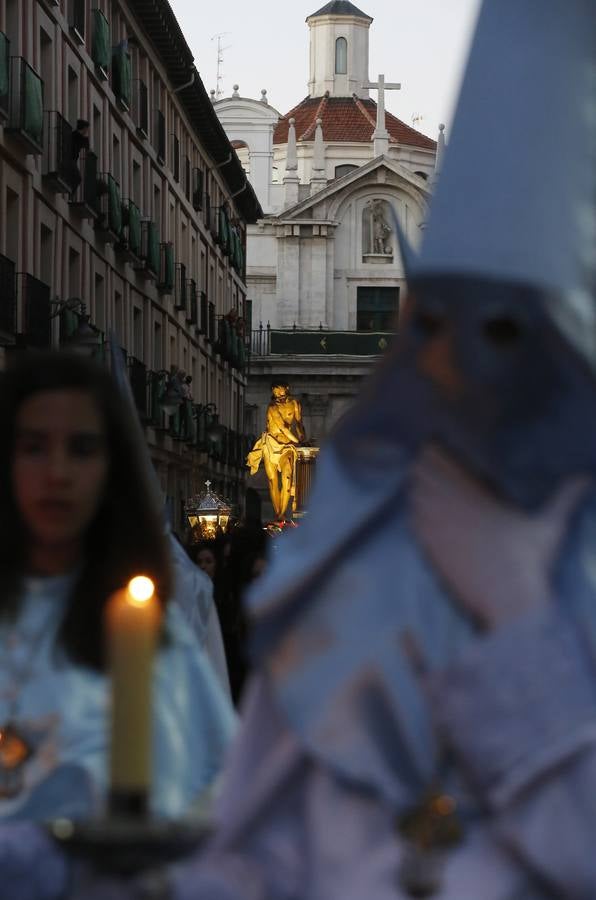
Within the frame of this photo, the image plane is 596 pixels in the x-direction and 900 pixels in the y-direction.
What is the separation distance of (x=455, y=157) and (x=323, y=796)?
2.81ft

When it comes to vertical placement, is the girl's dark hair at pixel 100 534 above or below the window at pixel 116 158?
below

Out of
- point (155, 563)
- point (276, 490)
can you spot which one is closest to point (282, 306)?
point (276, 490)

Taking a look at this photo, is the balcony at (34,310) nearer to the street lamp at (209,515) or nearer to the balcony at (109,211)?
the balcony at (109,211)

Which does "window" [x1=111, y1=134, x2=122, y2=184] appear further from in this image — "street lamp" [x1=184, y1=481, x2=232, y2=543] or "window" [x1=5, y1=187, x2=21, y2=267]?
"window" [x1=5, y1=187, x2=21, y2=267]

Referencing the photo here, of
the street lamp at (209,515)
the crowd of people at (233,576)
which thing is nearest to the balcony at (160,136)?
the street lamp at (209,515)

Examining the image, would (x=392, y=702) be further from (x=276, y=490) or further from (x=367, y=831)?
(x=276, y=490)

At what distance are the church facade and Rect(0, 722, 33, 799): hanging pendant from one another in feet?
207

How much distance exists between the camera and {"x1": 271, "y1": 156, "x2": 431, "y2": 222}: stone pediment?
7719 centimetres

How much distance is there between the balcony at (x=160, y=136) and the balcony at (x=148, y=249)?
91.8 inches

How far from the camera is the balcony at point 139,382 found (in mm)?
35812

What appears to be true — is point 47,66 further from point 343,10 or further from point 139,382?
point 343,10

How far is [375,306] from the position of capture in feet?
260

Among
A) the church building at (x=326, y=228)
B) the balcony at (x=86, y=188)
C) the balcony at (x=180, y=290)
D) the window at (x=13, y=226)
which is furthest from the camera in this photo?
the church building at (x=326, y=228)

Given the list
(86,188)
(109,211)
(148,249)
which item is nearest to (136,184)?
(148,249)
